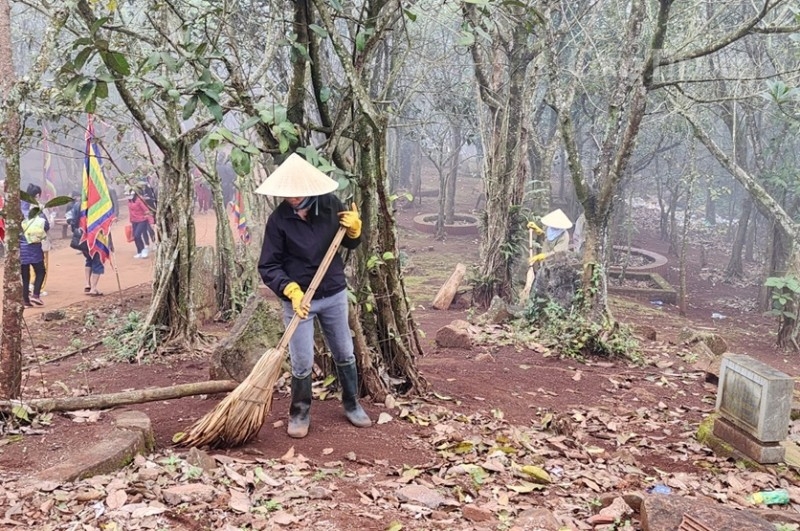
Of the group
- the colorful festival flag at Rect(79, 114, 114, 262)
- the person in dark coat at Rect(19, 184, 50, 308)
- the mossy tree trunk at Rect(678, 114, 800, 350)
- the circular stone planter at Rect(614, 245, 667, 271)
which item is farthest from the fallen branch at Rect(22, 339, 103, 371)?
the circular stone planter at Rect(614, 245, 667, 271)

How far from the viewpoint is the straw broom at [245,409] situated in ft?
13.4

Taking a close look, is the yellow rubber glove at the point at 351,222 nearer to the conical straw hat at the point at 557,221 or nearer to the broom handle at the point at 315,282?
the broom handle at the point at 315,282

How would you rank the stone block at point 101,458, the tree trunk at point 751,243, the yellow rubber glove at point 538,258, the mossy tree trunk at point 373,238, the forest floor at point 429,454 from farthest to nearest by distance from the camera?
the tree trunk at point 751,243, the yellow rubber glove at point 538,258, the mossy tree trunk at point 373,238, the stone block at point 101,458, the forest floor at point 429,454

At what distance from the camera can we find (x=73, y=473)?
336cm

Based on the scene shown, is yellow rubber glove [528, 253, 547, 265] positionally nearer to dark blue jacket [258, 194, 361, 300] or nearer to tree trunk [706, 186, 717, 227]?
dark blue jacket [258, 194, 361, 300]

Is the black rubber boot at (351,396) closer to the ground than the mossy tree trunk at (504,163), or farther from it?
closer to the ground

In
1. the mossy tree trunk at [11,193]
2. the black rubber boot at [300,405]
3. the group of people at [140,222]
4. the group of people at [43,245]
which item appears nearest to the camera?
the mossy tree trunk at [11,193]

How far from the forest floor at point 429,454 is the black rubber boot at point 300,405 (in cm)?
10

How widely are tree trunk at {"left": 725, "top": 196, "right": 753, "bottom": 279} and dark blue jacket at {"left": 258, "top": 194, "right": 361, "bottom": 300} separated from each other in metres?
15.1

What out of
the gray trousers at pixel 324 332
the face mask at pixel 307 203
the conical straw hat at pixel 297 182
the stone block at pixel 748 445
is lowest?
the stone block at pixel 748 445

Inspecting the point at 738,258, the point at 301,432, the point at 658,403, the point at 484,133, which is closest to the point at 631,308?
the point at 484,133

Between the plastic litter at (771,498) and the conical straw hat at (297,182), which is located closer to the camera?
the plastic litter at (771,498)

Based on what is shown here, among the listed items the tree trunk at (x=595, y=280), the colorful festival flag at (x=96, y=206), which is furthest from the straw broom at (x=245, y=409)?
the colorful festival flag at (x=96, y=206)

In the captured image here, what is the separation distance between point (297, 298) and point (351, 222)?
2.02 feet
